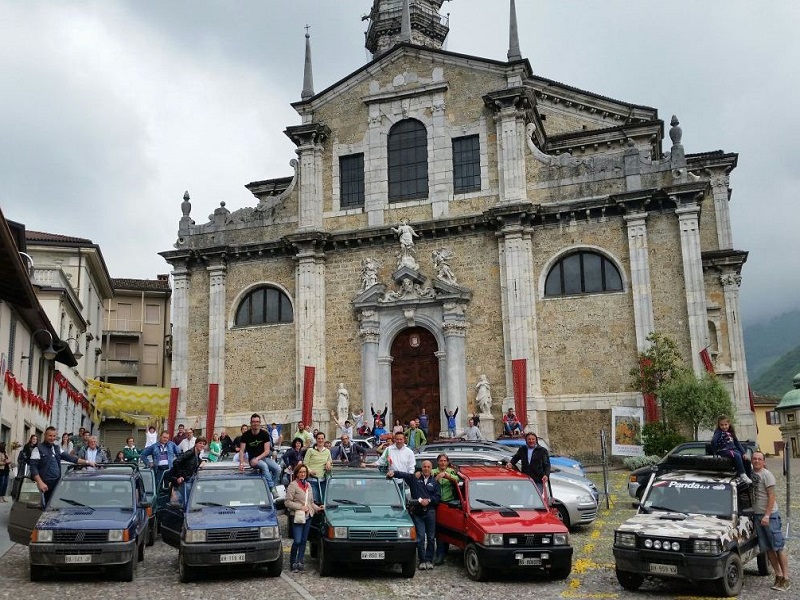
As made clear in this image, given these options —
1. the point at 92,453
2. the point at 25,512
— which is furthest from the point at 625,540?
the point at 92,453

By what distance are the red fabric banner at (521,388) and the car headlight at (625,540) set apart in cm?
1660

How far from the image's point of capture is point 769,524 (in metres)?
12.1

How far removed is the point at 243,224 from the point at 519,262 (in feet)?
38.0

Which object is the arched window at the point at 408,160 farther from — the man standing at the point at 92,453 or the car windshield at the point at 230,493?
the car windshield at the point at 230,493

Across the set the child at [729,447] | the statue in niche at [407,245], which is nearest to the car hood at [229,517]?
the child at [729,447]

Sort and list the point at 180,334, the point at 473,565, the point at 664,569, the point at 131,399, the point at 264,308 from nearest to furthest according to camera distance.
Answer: the point at 664,569 → the point at 473,565 → the point at 264,308 → the point at 180,334 → the point at 131,399

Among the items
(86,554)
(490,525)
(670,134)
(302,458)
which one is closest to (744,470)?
(490,525)

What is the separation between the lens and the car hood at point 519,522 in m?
12.8

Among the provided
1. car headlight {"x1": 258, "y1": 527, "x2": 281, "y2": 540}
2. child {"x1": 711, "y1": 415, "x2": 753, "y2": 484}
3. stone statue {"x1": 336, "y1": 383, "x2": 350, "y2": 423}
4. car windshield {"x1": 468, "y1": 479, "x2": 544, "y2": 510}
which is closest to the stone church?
stone statue {"x1": 336, "y1": 383, "x2": 350, "y2": 423}

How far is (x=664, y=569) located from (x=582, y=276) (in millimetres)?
19354

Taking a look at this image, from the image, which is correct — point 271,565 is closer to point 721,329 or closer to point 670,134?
point 670,134

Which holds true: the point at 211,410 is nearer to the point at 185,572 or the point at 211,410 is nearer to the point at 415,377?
the point at 415,377

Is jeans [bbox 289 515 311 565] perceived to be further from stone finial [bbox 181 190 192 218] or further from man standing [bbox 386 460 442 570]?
stone finial [bbox 181 190 192 218]

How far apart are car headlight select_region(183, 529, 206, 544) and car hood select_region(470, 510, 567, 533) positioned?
4.12 metres
